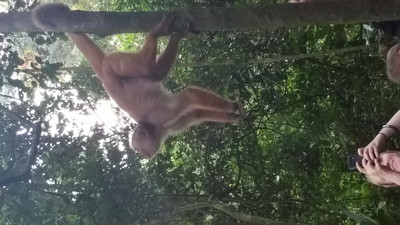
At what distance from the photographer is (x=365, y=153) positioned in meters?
2.54

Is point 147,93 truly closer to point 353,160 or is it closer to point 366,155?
point 353,160

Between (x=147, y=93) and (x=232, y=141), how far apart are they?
1.99 metres

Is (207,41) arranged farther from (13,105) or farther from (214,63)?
(13,105)

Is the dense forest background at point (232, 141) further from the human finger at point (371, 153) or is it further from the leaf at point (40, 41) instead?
the human finger at point (371, 153)

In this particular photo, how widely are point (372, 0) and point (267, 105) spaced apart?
316cm

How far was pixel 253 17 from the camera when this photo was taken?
108 inches

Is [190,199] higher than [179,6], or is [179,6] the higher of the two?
[179,6]

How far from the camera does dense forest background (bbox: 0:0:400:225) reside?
4520mm

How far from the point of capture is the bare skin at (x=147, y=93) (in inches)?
143

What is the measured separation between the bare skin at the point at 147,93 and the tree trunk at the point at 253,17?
1.46 ft

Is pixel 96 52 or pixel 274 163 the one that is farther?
pixel 274 163

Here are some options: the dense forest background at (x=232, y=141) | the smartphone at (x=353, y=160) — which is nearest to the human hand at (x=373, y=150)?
the smartphone at (x=353, y=160)

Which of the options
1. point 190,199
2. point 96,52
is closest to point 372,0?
point 96,52

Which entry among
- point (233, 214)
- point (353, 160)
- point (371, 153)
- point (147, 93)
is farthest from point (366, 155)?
point (233, 214)
